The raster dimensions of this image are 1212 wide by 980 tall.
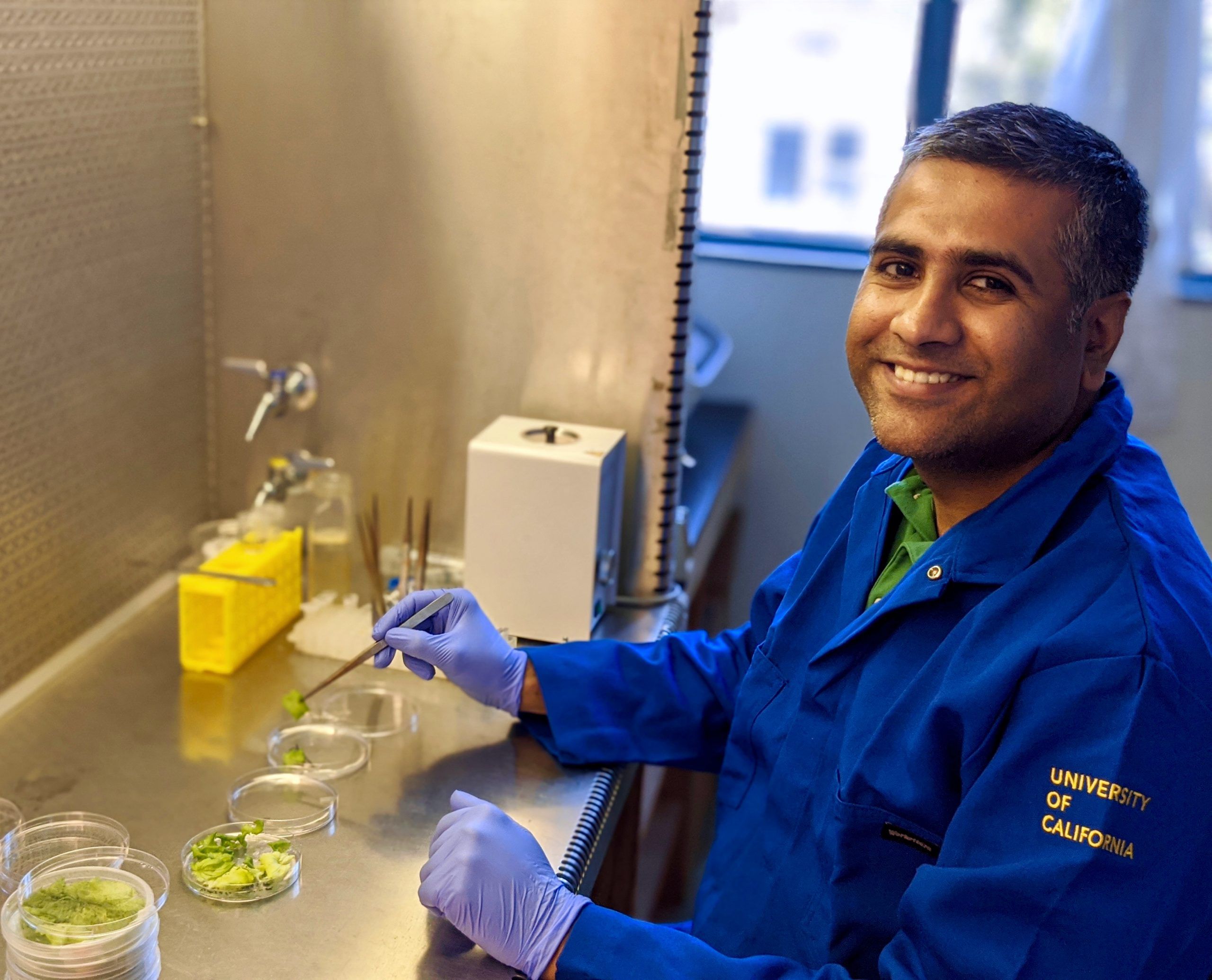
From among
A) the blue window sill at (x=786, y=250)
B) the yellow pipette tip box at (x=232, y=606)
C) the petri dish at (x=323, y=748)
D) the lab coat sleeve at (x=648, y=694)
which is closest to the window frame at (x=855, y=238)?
the blue window sill at (x=786, y=250)

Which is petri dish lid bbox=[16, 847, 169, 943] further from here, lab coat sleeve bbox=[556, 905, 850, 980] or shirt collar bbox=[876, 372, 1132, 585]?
shirt collar bbox=[876, 372, 1132, 585]

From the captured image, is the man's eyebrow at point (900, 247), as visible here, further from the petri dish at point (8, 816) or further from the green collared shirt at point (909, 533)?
the petri dish at point (8, 816)

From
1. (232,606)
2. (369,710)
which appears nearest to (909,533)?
(369,710)

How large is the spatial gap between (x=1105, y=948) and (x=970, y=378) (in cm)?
53

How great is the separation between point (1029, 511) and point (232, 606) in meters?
1.04

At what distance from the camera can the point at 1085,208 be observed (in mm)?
1156

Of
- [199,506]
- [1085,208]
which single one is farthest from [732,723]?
[199,506]

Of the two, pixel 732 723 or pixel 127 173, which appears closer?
pixel 732 723

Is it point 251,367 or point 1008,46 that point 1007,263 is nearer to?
point 251,367

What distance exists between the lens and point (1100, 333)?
122cm

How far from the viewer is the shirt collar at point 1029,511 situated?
3.96 feet

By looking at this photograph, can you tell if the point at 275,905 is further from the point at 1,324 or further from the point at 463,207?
the point at 463,207

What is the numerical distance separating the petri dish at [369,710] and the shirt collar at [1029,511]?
754 millimetres

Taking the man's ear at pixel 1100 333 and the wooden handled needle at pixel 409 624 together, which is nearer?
the man's ear at pixel 1100 333
